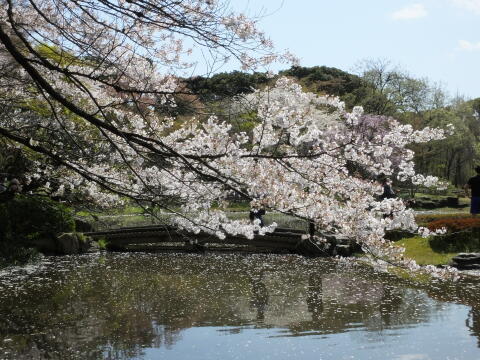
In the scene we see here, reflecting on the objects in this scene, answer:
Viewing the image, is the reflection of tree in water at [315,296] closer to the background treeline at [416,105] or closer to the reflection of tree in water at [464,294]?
the reflection of tree in water at [464,294]

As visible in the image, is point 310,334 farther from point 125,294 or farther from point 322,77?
point 322,77

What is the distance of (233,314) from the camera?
7957mm

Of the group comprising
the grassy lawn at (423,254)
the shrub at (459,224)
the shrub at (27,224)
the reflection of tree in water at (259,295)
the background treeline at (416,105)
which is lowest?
the reflection of tree in water at (259,295)

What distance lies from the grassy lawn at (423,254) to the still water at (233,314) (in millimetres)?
1551

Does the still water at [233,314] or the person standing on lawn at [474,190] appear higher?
the person standing on lawn at [474,190]

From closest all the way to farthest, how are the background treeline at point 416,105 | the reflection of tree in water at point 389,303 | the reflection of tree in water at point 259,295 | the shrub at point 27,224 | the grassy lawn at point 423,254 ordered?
the reflection of tree in water at point 389,303
the reflection of tree in water at point 259,295
the shrub at point 27,224
the grassy lawn at point 423,254
the background treeline at point 416,105

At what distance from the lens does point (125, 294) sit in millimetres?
9469

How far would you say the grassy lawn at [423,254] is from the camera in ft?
39.2

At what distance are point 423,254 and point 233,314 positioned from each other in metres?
6.81

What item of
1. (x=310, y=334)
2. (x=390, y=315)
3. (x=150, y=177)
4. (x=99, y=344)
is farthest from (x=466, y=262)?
(x=99, y=344)

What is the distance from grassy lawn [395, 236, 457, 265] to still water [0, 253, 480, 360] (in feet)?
5.09

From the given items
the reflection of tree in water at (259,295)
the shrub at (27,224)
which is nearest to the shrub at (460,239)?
the reflection of tree in water at (259,295)

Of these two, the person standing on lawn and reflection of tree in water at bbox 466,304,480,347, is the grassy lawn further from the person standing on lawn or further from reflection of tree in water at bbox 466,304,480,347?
reflection of tree in water at bbox 466,304,480,347

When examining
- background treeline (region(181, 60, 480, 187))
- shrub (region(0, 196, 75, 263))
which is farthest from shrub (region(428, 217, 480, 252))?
background treeline (region(181, 60, 480, 187))
